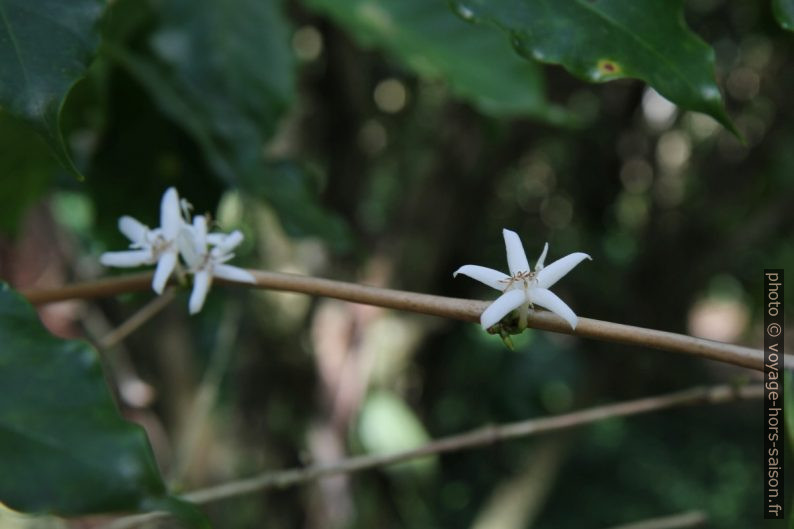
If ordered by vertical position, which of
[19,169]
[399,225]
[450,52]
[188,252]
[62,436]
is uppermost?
[399,225]

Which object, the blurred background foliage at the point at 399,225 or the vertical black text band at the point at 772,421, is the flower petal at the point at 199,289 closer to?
the blurred background foliage at the point at 399,225

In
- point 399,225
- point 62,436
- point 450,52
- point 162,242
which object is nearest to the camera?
point 62,436

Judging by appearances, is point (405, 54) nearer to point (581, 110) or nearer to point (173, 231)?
point (173, 231)

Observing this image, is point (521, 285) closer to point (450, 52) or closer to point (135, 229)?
point (135, 229)

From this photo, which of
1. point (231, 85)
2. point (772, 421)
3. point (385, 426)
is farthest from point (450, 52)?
point (385, 426)

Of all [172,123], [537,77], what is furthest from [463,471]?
[172,123]

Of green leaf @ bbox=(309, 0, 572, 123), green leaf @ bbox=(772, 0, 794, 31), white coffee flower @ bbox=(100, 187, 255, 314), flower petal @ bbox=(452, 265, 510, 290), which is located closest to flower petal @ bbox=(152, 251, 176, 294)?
white coffee flower @ bbox=(100, 187, 255, 314)

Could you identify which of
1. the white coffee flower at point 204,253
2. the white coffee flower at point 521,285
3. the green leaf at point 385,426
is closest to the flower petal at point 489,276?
the white coffee flower at point 521,285
